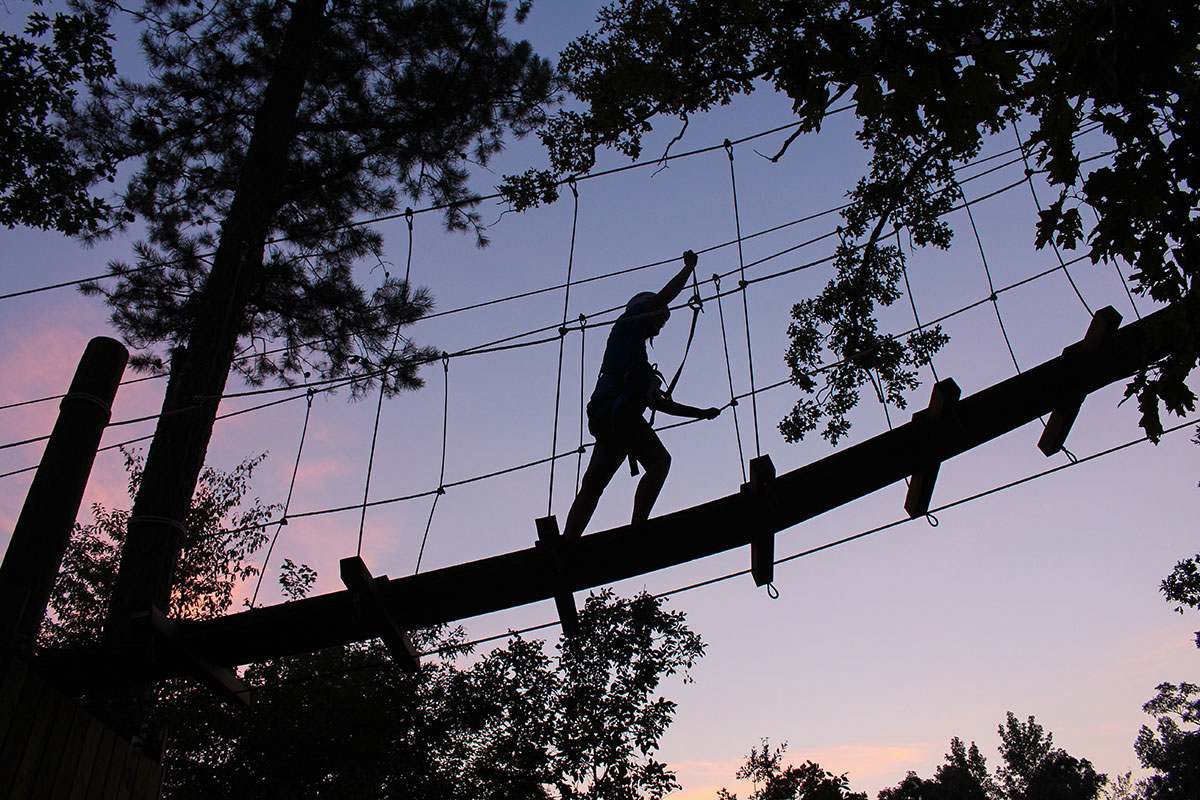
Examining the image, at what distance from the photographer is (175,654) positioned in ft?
13.1

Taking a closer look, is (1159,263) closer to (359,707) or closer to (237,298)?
(237,298)

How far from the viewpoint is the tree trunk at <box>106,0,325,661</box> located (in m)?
4.51

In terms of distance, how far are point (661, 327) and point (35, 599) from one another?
308 cm

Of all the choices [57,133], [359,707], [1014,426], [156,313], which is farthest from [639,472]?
[359,707]

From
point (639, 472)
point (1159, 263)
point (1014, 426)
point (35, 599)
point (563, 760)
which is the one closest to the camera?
point (1159, 263)

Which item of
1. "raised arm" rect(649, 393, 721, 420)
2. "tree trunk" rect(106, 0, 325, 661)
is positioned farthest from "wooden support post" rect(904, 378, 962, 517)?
"tree trunk" rect(106, 0, 325, 661)

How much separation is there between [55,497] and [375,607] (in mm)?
1306

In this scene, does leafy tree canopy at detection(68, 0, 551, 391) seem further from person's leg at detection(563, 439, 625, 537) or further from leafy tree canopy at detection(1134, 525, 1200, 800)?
leafy tree canopy at detection(1134, 525, 1200, 800)

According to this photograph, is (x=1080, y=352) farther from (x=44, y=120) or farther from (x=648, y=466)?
(x=44, y=120)

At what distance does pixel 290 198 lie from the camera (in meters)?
7.11

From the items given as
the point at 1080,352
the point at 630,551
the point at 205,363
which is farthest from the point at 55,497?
the point at 1080,352

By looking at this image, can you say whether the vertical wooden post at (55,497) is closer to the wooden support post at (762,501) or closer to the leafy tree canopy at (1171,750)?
the wooden support post at (762,501)

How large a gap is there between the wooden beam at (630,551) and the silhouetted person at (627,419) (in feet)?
1.62

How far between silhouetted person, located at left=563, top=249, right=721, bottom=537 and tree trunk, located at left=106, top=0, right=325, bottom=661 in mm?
1957
